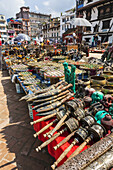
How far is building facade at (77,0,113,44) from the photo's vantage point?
20453mm

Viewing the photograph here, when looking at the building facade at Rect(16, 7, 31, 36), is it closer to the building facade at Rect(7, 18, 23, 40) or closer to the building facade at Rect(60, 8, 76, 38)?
the building facade at Rect(7, 18, 23, 40)

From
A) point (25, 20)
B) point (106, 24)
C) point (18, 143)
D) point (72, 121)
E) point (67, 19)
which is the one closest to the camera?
point (72, 121)

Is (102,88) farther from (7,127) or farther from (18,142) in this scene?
(7,127)

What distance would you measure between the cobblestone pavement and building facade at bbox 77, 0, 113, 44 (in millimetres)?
19584

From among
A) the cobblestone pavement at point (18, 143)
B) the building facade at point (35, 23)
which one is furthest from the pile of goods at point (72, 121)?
the building facade at point (35, 23)

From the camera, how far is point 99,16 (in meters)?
22.2

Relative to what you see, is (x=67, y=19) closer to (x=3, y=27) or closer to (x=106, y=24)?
(x=106, y=24)

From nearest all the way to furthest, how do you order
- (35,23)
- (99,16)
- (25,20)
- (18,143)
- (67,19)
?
(18,143)
(99,16)
(67,19)
(25,20)
(35,23)

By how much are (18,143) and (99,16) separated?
2637 centimetres

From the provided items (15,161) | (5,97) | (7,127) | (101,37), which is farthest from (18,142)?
(101,37)

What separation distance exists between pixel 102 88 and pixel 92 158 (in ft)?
5.99

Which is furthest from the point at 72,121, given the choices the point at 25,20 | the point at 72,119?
the point at 25,20

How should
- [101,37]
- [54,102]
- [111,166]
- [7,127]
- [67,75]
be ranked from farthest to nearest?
[101,37] < [7,127] < [67,75] < [54,102] < [111,166]

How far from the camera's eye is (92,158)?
3.83ft
